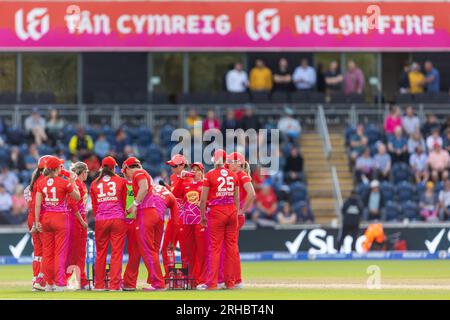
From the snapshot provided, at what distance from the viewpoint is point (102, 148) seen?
127 feet

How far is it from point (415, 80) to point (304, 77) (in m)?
Result: 3.28

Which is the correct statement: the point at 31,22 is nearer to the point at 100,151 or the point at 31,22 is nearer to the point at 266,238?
the point at 100,151

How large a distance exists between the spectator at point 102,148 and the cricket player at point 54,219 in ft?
48.7

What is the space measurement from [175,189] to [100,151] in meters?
14.2

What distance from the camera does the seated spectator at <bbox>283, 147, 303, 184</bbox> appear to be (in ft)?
129

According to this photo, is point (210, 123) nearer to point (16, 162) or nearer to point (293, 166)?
point (293, 166)

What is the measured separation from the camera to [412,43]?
142ft

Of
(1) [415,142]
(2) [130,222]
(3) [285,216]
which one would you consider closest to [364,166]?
(1) [415,142]

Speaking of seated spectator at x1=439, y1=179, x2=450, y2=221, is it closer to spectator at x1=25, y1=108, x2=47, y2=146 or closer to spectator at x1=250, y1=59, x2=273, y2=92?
spectator at x1=250, y1=59, x2=273, y2=92

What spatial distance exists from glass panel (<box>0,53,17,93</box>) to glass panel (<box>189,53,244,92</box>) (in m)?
5.22

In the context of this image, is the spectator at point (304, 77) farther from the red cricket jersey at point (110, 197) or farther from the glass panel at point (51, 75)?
the red cricket jersey at point (110, 197)

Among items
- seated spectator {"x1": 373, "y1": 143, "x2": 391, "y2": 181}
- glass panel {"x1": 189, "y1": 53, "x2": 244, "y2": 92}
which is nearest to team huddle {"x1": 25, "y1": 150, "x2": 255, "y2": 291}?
seated spectator {"x1": 373, "y1": 143, "x2": 391, "y2": 181}
